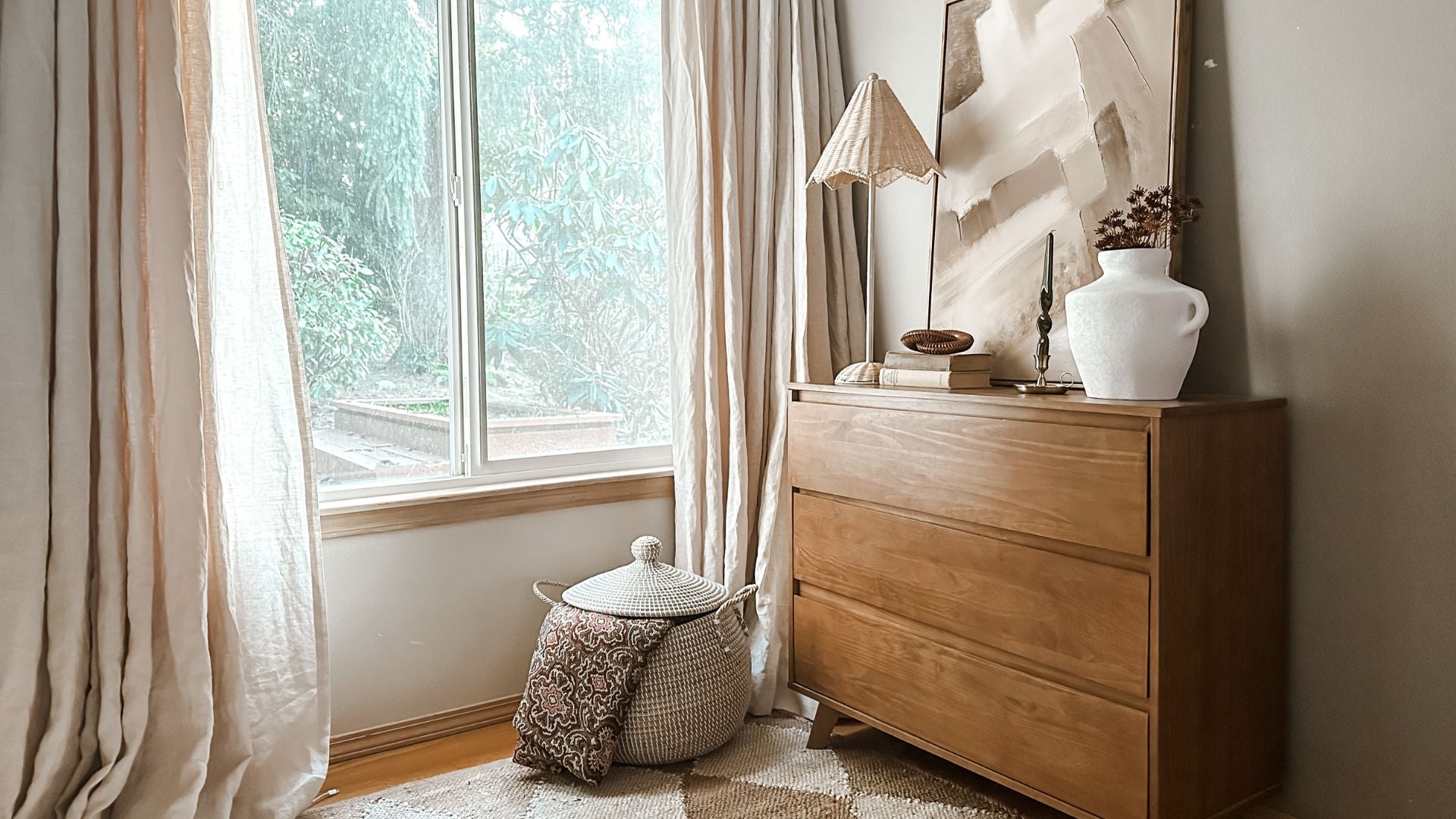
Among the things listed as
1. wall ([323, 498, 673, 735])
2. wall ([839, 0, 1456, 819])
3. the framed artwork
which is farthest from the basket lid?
wall ([839, 0, 1456, 819])

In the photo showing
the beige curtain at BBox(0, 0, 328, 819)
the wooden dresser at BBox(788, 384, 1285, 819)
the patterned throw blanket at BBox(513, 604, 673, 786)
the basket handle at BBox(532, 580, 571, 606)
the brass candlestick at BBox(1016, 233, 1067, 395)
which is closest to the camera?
the wooden dresser at BBox(788, 384, 1285, 819)

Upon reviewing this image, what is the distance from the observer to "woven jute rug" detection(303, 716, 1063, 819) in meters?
2.03

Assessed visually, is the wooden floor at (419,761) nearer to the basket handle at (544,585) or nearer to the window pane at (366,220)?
the basket handle at (544,585)

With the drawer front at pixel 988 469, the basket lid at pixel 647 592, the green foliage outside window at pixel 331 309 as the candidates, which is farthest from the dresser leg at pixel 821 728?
the green foliage outside window at pixel 331 309

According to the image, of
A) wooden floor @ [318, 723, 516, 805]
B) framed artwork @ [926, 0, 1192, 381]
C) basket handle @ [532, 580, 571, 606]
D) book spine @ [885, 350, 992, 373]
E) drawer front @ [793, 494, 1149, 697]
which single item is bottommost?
wooden floor @ [318, 723, 516, 805]

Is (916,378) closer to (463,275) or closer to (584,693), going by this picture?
(584,693)

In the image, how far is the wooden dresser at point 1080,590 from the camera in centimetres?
161

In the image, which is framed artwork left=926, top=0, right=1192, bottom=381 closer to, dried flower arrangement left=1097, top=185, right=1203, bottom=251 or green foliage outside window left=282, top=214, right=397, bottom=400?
dried flower arrangement left=1097, top=185, right=1203, bottom=251

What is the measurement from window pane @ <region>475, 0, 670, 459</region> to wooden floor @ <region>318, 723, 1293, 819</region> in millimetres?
730

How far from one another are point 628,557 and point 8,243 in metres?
1.62

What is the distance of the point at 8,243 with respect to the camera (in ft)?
5.68

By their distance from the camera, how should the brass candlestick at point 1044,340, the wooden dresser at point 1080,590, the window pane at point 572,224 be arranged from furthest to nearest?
1. the window pane at point 572,224
2. the brass candlestick at point 1044,340
3. the wooden dresser at point 1080,590

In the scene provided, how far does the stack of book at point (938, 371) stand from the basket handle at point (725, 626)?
0.66m

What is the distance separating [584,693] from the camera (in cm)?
217
